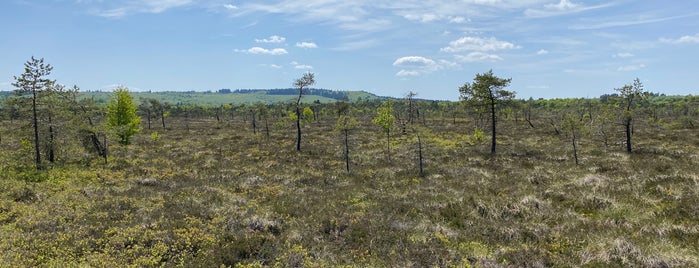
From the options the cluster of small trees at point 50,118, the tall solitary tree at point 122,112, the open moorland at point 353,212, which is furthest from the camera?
the tall solitary tree at point 122,112

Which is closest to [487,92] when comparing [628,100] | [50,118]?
[628,100]

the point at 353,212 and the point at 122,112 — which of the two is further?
the point at 122,112

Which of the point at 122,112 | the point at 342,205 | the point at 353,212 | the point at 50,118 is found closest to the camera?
the point at 353,212

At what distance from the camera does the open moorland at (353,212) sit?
11.0 metres

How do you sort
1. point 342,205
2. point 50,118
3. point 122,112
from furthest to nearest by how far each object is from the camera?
point 122,112 < point 50,118 < point 342,205

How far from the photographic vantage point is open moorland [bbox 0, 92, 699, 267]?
36.2 ft

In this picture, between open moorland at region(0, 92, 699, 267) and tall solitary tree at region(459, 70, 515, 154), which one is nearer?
open moorland at region(0, 92, 699, 267)

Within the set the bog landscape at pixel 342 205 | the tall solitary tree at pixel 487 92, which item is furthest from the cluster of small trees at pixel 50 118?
the tall solitary tree at pixel 487 92

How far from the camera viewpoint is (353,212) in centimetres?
1560

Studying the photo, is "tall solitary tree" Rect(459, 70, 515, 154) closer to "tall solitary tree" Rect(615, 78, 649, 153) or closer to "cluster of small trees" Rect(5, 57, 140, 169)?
"tall solitary tree" Rect(615, 78, 649, 153)

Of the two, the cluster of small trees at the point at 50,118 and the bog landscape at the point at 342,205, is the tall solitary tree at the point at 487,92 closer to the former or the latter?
the bog landscape at the point at 342,205

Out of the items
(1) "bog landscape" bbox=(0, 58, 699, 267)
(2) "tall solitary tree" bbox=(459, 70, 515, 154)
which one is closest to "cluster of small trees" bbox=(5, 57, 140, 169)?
(1) "bog landscape" bbox=(0, 58, 699, 267)

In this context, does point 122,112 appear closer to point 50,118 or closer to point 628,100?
point 50,118

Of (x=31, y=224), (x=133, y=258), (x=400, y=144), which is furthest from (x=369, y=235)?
(x=400, y=144)
